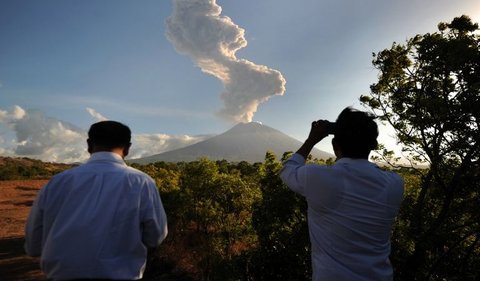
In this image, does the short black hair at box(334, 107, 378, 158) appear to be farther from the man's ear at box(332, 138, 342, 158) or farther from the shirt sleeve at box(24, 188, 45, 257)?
the shirt sleeve at box(24, 188, 45, 257)

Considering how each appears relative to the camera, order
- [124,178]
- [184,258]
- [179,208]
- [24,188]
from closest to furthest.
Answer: [124,178]
[179,208]
[184,258]
[24,188]

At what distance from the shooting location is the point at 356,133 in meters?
2.48

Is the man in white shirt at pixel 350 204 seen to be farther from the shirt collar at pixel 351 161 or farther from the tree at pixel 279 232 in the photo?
the tree at pixel 279 232

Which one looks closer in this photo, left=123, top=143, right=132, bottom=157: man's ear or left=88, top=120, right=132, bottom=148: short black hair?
left=88, top=120, right=132, bottom=148: short black hair

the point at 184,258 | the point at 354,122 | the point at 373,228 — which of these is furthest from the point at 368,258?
the point at 184,258

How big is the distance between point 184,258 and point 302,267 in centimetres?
1128

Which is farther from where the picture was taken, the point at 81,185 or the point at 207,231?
the point at 207,231

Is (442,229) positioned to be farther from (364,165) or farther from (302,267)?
(364,165)

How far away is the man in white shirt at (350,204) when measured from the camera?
2.36m

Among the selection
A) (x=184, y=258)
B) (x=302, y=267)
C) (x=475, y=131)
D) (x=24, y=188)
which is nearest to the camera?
(x=475, y=131)

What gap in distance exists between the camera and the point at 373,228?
95.3 inches

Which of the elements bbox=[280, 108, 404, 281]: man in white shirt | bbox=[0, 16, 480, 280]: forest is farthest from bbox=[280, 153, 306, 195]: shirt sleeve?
bbox=[0, 16, 480, 280]: forest

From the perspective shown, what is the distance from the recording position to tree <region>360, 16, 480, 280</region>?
252 inches

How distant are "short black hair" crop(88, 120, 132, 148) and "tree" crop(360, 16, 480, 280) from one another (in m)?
5.52
